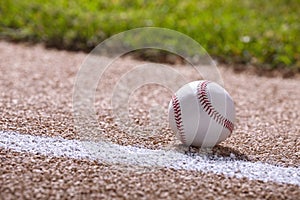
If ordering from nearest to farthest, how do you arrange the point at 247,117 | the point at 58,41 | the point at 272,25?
the point at 247,117 → the point at 58,41 → the point at 272,25

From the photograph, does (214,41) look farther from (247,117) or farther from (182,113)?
(182,113)

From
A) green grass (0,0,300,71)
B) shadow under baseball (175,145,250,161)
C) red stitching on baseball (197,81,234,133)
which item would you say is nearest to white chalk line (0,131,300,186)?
shadow under baseball (175,145,250,161)

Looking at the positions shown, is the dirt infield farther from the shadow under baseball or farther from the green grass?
the green grass

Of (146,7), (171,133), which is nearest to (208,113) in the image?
(171,133)

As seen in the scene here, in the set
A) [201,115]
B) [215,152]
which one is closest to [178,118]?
[201,115]

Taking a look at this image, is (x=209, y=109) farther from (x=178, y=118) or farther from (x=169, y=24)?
(x=169, y=24)
